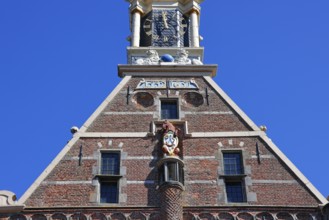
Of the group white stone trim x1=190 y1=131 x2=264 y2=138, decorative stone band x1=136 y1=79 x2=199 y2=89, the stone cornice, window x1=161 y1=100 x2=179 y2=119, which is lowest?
white stone trim x1=190 y1=131 x2=264 y2=138

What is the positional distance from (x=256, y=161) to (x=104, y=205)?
416 cm

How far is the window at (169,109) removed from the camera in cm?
2181

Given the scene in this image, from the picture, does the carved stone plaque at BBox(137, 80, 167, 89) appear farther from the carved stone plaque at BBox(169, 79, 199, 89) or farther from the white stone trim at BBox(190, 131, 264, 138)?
the white stone trim at BBox(190, 131, 264, 138)

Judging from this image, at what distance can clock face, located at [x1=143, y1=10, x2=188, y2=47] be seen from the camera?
2628 cm

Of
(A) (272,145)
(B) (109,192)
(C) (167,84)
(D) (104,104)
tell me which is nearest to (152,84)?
(C) (167,84)

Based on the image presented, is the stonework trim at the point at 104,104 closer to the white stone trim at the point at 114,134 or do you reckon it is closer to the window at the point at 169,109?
the white stone trim at the point at 114,134

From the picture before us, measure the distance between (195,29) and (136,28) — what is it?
2032 mm

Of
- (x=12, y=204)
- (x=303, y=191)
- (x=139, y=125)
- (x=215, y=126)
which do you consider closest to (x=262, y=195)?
(x=303, y=191)

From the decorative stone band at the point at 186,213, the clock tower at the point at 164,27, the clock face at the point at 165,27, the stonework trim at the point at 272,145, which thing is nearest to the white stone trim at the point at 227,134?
the stonework trim at the point at 272,145

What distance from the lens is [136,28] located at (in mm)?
26953

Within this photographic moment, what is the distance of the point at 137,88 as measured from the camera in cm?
2264

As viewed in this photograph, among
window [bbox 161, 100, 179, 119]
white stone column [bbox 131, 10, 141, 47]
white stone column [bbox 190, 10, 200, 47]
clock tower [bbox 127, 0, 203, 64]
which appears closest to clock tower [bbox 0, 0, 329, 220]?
window [bbox 161, 100, 179, 119]

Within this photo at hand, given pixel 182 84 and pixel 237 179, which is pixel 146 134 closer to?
pixel 182 84

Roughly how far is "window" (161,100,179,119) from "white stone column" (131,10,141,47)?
4408 mm
